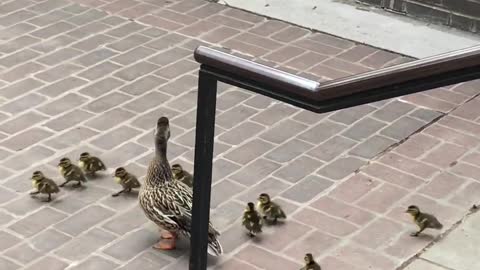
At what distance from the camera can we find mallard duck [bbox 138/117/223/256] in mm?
5066

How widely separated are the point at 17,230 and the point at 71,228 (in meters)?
0.30

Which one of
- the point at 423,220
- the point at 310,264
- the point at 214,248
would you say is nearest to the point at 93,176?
the point at 214,248

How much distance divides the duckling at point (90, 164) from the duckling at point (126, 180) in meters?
0.17

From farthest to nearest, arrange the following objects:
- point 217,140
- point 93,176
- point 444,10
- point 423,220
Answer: point 444,10 < point 217,140 < point 93,176 < point 423,220

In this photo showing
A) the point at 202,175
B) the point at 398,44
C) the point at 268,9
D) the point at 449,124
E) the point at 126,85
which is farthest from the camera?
the point at 268,9

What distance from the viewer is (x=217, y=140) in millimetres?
6473

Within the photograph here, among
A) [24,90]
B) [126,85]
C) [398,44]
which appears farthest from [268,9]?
[24,90]

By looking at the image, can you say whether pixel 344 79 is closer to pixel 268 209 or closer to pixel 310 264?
pixel 310 264

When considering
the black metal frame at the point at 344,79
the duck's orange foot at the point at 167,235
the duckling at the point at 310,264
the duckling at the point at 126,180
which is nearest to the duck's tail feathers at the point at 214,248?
the duck's orange foot at the point at 167,235

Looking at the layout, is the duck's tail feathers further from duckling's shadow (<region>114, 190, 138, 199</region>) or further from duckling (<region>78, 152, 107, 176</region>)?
duckling (<region>78, 152, 107, 176</region>)

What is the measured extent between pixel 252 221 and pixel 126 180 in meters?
0.85

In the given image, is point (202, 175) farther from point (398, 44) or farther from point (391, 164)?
point (398, 44)

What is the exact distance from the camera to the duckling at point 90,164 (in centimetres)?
589

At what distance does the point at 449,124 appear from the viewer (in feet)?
22.1
